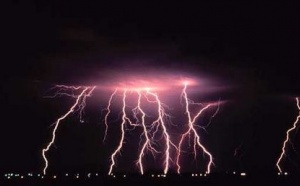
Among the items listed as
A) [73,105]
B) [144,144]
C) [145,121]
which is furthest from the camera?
[145,121]

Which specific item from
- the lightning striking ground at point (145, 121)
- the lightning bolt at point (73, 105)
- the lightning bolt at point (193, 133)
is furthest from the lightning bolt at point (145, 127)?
the lightning bolt at point (73, 105)

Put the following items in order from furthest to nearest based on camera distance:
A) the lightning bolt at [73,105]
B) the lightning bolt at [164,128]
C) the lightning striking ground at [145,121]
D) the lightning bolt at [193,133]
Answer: the lightning bolt at [193,133]
the lightning bolt at [164,128]
the lightning striking ground at [145,121]
the lightning bolt at [73,105]

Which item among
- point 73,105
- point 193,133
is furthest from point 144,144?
point 73,105

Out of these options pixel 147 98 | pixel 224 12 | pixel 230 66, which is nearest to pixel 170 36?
pixel 224 12

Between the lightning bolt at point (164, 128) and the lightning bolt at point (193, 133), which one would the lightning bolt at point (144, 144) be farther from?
the lightning bolt at point (193, 133)

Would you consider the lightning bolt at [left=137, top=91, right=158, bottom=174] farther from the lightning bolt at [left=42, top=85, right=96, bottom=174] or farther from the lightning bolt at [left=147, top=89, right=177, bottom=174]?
the lightning bolt at [left=42, top=85, right=96, bottom=174]

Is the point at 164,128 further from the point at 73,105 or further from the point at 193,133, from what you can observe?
the point at 73,105

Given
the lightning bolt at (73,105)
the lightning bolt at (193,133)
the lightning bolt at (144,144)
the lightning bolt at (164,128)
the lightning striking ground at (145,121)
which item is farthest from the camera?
the lightning bolt at (193,133)

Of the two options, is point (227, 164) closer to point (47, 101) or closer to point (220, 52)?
point (47, 101)

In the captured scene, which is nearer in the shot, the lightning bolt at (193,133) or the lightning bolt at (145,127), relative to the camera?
the lightning bolt at (145,127)

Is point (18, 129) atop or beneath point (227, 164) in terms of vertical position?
atop

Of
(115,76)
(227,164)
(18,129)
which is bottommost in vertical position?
(227,164)
